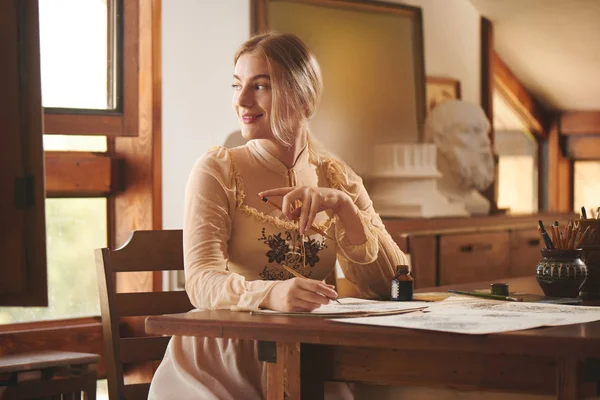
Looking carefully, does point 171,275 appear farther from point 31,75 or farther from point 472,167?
point 31,75

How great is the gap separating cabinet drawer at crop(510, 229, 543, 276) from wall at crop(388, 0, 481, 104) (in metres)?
0.84

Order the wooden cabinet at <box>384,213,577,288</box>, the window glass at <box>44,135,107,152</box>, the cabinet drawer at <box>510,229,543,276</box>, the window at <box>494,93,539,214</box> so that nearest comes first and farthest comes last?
the window glass at <box>44,135,107,152</box> < the wooden cabinet at <box>384,213,577,288</box> < the cabinet drawer at <box>510,229,543,276</box> < the window at <box>494,93,539,214</box>

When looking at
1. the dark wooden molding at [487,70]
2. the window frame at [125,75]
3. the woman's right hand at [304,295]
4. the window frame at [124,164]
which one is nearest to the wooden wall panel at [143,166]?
the window frame at [124,164]

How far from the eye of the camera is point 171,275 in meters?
3.61

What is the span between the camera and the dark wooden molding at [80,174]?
3.41 m

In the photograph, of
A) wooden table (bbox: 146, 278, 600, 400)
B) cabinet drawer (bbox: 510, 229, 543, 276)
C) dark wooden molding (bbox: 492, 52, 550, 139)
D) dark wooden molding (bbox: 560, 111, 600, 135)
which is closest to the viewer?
wooden table (bbox: 146, 278, 600, 400)

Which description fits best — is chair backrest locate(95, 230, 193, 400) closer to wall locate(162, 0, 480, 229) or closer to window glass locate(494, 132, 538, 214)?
wall locate(162, 0, 480, 229)

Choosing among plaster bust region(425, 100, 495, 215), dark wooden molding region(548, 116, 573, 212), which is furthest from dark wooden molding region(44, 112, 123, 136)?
dark wooden molding region(548, 116, 573, 212)

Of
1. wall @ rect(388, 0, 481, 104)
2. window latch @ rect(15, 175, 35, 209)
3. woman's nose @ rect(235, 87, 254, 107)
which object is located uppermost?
wall @ rect(388, 0, 481, 104)

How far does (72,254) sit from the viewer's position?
3512 mm

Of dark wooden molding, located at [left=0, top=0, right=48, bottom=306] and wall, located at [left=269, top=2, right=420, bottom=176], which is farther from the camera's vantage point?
wall, located at [left=269, top=2, right=420, bottom=176]

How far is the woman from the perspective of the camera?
1.82 m

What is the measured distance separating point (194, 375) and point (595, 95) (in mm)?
4493

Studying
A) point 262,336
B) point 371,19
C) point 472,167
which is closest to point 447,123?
point 472,167
